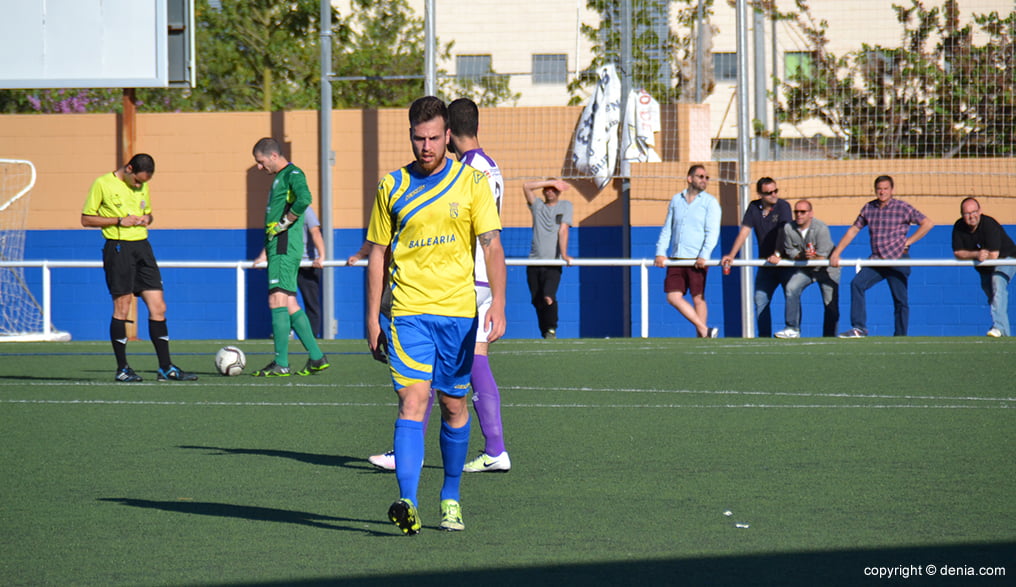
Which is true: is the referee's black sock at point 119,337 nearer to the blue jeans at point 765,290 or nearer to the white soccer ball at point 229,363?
the white soccer ball at point 229,363

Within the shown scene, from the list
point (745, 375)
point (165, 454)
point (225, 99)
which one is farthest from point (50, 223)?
point (165, 454)

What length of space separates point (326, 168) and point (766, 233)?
683cm

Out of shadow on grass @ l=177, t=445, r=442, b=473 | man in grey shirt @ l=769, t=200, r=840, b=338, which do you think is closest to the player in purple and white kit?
shadow on grass @ l=177, t=445, r=442, b=473

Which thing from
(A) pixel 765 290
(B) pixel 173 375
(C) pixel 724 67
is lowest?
(B) pixel 173 375

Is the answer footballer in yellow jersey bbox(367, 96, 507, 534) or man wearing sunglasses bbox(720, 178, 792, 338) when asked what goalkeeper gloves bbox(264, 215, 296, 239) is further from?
man wearing sunglasses bbox(720, 178, 792, 338)

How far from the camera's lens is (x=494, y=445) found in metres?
6.33

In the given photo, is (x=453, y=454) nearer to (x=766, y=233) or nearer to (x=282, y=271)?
(x=282, y=271)

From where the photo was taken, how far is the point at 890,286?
1552cm

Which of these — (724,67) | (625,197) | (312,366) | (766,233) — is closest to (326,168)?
(625,197)

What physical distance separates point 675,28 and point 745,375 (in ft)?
34.6

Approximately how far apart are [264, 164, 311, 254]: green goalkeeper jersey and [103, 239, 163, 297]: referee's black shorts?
94 centimetres

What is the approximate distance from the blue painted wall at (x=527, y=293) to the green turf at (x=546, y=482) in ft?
27.2

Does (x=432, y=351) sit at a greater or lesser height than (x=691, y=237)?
lesser

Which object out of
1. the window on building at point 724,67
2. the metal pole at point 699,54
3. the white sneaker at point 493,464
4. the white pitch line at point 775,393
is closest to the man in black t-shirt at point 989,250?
the metal pole at point 699,54
